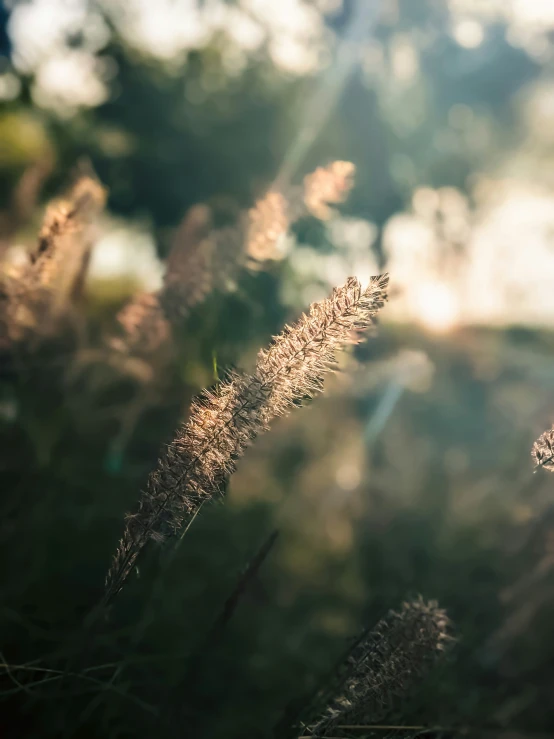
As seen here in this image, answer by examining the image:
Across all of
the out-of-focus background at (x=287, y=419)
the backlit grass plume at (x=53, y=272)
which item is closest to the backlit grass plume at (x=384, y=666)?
the out-of-focus background at (x=287, y=419)

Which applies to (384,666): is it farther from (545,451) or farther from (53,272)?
(53,272)

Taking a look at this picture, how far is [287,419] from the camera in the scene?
2.15 ft

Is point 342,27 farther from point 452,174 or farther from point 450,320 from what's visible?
point 450,320

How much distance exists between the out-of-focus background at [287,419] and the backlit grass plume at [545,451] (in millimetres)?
148

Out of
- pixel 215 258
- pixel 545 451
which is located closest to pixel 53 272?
pixel 215 258

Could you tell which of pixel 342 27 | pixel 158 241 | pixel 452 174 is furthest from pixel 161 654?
pixel 342 27

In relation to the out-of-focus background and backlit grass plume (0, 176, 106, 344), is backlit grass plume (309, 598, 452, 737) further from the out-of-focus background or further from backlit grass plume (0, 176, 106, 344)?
backlit grass plume (0, 176, 106, 344)

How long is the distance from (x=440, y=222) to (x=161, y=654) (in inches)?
47.1

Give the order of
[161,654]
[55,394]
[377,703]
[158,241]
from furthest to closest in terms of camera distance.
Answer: [158,241]
[55,394]
[161,654]
[377,703]

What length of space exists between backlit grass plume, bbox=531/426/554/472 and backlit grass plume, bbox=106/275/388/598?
11 cm

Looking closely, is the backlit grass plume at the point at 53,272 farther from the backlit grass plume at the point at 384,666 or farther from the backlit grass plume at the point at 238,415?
the backlit grass plume at the point at 384,666

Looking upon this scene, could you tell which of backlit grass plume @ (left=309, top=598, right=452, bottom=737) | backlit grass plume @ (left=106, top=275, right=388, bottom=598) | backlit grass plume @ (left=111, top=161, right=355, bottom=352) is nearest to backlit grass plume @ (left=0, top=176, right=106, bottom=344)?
backlit grass plume @ (left=111, top=161, right=355, bottom=352)

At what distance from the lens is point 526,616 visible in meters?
0.64

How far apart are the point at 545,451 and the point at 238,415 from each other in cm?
15
